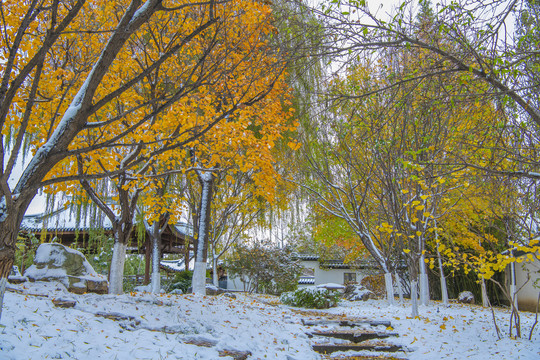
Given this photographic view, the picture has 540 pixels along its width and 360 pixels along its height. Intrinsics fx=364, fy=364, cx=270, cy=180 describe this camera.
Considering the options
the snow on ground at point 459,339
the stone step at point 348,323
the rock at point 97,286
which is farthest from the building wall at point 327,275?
the rock at point 97,286

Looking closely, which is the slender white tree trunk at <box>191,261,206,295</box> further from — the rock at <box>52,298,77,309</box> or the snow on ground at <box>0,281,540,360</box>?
the rock at <box>52,298,77,309</box>

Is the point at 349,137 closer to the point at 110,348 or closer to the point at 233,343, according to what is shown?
the point at 233,343

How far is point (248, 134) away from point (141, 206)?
5.97 meters

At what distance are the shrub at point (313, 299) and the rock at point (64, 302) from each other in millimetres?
6684

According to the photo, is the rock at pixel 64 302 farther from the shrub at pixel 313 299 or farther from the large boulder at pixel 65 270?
the shrub at pixel 313 299

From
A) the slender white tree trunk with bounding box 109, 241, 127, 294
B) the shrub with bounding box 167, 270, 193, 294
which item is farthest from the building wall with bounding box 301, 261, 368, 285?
the slender white tree trunk with bounding box 109, 241, 127, 294

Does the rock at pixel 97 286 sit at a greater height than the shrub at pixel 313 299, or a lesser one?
greater

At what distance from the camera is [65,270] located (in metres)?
6.57

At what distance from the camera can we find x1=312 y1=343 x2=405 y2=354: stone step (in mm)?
5327

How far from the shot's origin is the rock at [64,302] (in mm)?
4766

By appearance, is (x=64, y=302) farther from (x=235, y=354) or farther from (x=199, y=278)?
(x=199, y=278)

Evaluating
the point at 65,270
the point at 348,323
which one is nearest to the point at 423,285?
the point at 348,323

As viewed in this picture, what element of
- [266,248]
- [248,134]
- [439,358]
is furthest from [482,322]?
[266,248]

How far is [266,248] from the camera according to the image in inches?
625
